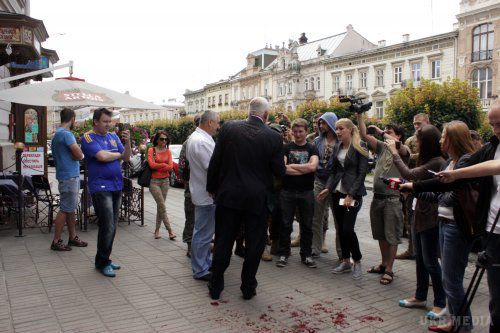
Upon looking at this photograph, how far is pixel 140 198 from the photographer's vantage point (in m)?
8.83

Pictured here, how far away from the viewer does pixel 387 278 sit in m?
5.34

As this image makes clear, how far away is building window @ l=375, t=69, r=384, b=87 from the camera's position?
148ft

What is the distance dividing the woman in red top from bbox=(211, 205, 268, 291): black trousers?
2.92 m

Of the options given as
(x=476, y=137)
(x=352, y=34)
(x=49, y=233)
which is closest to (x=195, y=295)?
(x=49, y=233)

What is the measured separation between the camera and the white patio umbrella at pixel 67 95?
22.6 feet

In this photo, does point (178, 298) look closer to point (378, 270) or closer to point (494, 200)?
point (378, 270)

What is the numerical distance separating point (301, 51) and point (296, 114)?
2492cm

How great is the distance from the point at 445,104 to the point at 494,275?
24932mm

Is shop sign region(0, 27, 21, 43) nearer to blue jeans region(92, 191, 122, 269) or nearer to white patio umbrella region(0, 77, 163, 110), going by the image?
white patio umbrella region(0, 77, 163, 110)

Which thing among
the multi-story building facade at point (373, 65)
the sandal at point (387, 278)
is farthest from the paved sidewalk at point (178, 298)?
the multi-story building facade at point (373, 65)

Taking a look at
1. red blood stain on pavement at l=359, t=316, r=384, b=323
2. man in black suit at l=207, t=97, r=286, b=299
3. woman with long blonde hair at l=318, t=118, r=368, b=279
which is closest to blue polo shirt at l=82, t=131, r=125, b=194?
man in black suit at l=207, t=97, r=286, b=299

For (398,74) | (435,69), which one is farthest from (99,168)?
(398,74)

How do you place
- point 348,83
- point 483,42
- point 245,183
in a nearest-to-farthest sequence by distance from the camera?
point 245,183 → point 483,42 → point 348,83

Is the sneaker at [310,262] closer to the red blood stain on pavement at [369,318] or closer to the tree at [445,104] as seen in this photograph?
the red blood stain on pavement at [369,318]
